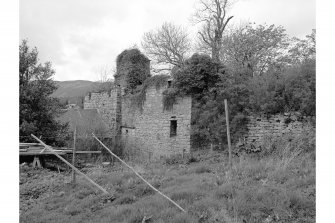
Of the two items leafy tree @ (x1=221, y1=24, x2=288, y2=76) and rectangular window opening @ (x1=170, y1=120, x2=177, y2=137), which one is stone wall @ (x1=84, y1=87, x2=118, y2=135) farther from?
leafy tree @ (x1=221, y1=24, x2=288, y2=76)

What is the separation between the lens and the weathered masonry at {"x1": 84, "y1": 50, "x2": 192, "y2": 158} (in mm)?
13359

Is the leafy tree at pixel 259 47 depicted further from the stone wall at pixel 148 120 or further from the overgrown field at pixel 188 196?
the overgrown field at pixel 188 196

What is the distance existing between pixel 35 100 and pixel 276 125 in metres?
9.42

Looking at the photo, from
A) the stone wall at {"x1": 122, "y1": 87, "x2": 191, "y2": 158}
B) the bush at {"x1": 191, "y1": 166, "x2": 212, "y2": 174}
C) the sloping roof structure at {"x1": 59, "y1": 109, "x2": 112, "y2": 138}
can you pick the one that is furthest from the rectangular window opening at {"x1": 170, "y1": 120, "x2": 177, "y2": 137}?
the bush at {"x1": 191, "y1": 166, "x2": 212, "y2": 174}

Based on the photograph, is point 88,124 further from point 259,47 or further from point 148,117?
point 259,47

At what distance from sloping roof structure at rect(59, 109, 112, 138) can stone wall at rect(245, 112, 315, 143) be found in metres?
8.75

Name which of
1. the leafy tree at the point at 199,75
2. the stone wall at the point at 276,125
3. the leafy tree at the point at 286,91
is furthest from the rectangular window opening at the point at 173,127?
the leafy tree at the point at 286,91

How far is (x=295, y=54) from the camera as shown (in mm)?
16578

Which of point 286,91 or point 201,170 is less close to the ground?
point 286,91

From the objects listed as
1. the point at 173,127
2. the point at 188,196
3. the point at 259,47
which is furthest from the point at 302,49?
the point at 188,196

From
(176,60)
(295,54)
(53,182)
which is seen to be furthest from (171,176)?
(176,60)

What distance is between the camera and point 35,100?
11.4 metres

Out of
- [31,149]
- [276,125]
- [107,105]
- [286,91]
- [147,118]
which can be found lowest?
[31,149]

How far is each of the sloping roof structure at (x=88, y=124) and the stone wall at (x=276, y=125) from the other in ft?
28.7
